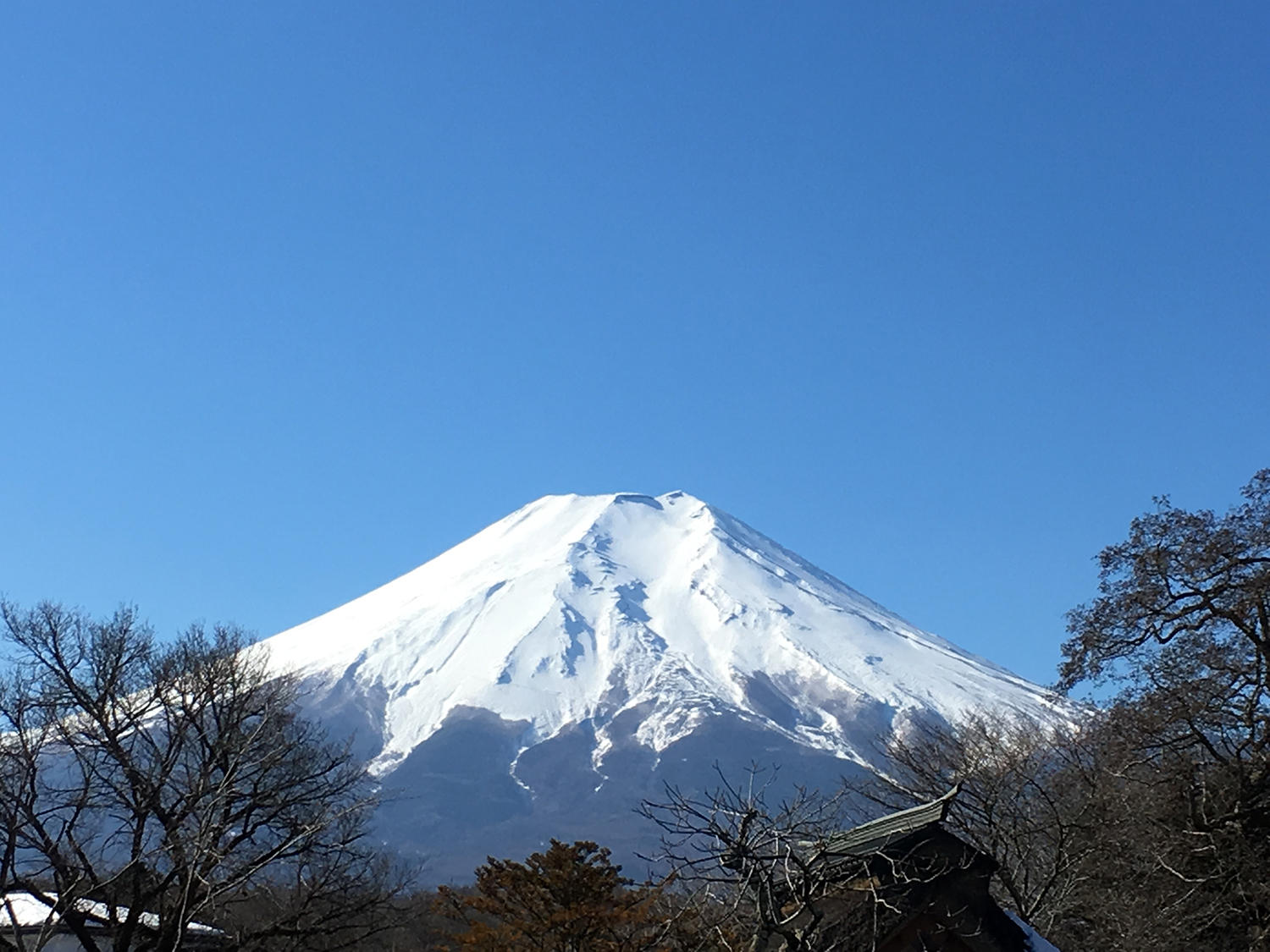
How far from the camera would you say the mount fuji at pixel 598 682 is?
440 ft

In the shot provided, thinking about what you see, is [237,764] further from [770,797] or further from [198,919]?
[770,797]

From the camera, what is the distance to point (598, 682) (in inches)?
6437

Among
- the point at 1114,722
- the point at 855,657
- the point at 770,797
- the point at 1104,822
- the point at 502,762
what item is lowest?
the point at 1104,822

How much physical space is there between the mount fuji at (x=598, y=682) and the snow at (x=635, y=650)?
1.14 ft

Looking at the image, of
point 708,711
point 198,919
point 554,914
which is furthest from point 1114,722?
point 708,711

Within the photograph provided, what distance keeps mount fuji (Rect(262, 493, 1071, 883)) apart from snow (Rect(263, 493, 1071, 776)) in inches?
13.6

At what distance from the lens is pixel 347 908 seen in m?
18.5

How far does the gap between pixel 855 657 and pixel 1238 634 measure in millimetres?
145742

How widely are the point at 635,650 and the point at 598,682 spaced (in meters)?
7.34

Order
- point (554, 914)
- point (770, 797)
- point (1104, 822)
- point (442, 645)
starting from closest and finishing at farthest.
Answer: point (554, 914), point (1104, 822), point (770, 797), point (442, 645)

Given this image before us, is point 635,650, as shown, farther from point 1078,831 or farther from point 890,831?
point 890,831

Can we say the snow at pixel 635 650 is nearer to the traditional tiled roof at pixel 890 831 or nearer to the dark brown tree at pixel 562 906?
the dark brown tree at pixel 562 906

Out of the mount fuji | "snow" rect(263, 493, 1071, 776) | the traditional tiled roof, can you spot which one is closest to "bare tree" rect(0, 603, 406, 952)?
the traditional tiled roof

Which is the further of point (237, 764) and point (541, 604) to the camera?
point (541, 604)
